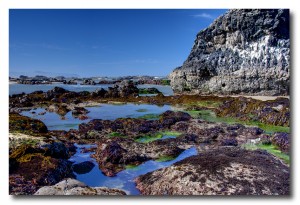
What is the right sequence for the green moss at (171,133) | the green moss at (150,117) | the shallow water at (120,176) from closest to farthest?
the shallow water at (120,176) → the green moss at (171,133) → the green moss at (150,117)

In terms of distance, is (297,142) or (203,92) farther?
(203,92)

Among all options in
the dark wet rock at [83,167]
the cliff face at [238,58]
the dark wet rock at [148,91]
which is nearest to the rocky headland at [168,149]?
the dark wet rock at [83,167]

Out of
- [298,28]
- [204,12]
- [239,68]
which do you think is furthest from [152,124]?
[239,68]

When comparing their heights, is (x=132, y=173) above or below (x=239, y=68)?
below

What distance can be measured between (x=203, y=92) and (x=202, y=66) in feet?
5.48

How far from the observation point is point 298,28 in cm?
483

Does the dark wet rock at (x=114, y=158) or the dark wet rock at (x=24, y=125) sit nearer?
the dark wet rock at (x=114, y=158)

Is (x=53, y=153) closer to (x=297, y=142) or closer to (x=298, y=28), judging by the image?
(x=297, y=142)

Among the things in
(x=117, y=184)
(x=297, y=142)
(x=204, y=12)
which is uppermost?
(x=204, y=12)

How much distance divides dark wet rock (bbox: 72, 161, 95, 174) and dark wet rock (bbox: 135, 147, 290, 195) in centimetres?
101

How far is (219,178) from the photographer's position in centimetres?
432

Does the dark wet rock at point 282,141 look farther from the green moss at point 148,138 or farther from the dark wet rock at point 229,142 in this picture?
the green moss at point 148,138

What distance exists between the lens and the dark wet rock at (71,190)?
4176mm

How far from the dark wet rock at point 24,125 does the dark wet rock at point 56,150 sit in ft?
2.17
